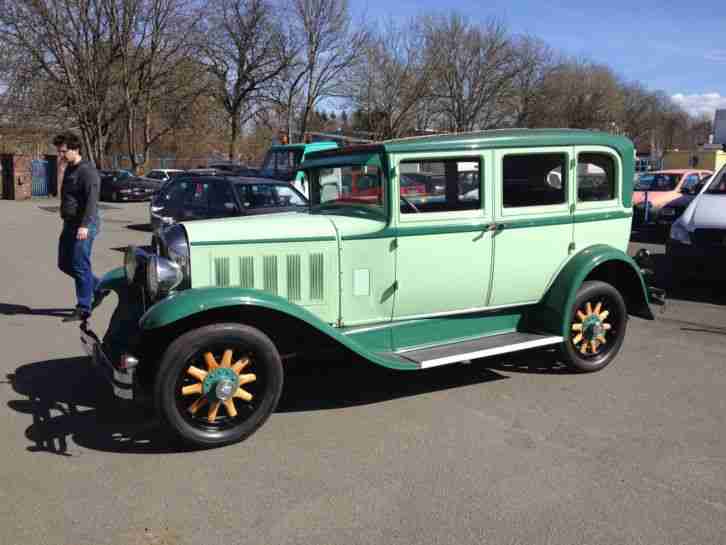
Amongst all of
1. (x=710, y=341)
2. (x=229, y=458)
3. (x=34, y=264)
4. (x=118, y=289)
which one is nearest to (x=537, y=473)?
(x=229, y=458)

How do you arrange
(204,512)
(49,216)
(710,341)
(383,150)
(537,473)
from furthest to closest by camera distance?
(49,216), (710,341), (383,150), (537,473), (204,512)

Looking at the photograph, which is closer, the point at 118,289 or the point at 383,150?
the point at 383,150

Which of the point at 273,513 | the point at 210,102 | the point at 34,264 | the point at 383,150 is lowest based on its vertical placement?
the point at 273,513

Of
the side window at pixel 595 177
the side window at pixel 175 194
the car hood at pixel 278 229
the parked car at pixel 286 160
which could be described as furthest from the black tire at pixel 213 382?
the parked car at pixel 286 160

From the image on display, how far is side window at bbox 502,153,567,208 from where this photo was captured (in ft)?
16.6

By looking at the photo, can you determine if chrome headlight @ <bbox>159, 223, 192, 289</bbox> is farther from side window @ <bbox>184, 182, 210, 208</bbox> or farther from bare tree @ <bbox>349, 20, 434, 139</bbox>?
bare tree @ <bbox>349, 20, 434, 139</bbox>

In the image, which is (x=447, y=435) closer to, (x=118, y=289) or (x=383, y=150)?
(x=383, y=150)

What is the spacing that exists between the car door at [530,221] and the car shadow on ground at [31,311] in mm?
4774

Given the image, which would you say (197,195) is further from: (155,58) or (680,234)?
(155,58)

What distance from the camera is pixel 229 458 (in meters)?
3.97

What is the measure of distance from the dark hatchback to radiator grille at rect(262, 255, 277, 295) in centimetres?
569

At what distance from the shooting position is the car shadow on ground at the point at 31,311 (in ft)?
24.0

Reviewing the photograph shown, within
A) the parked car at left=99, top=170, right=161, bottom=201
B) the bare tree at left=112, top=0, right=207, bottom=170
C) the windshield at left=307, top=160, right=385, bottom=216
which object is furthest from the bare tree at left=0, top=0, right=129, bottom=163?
the windshield at left=307, top=160, right=385, bottom=216

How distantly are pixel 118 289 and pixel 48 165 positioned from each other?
2678 centimetres
